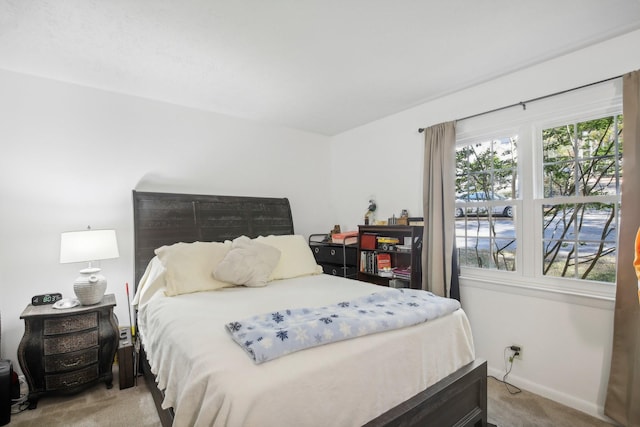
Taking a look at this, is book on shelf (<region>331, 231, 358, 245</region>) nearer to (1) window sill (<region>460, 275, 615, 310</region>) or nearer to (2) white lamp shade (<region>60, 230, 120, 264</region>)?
(1) window sill (<region>460, 275, 615, 310</region>)

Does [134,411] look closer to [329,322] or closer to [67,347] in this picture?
[67,347]

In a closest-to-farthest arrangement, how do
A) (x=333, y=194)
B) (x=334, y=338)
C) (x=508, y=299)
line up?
(x=334, y=338)
(x=508, y=299)
(x=333, y=194)

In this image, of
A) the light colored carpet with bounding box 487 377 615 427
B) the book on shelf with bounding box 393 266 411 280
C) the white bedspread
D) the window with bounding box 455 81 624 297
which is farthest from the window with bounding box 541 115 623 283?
the white bedspread

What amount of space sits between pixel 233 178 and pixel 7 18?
2.06 meters

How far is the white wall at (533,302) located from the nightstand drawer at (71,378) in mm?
3022

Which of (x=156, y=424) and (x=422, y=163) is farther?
(x=422, y=163)

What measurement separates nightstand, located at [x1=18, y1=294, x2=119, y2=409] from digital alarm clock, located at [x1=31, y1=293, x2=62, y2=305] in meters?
0.04

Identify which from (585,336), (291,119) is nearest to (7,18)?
(291,119)

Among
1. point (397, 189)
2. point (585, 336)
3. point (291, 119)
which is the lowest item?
point (585, 336)

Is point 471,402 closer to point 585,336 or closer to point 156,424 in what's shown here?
point 585,336

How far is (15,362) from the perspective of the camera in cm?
241

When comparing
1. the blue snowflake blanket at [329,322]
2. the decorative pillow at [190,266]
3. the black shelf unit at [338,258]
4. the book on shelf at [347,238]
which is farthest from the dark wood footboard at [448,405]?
the book on shelf at [347,238]

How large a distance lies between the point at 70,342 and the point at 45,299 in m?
0.43

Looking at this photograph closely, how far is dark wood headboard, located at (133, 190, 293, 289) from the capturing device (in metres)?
2.79
